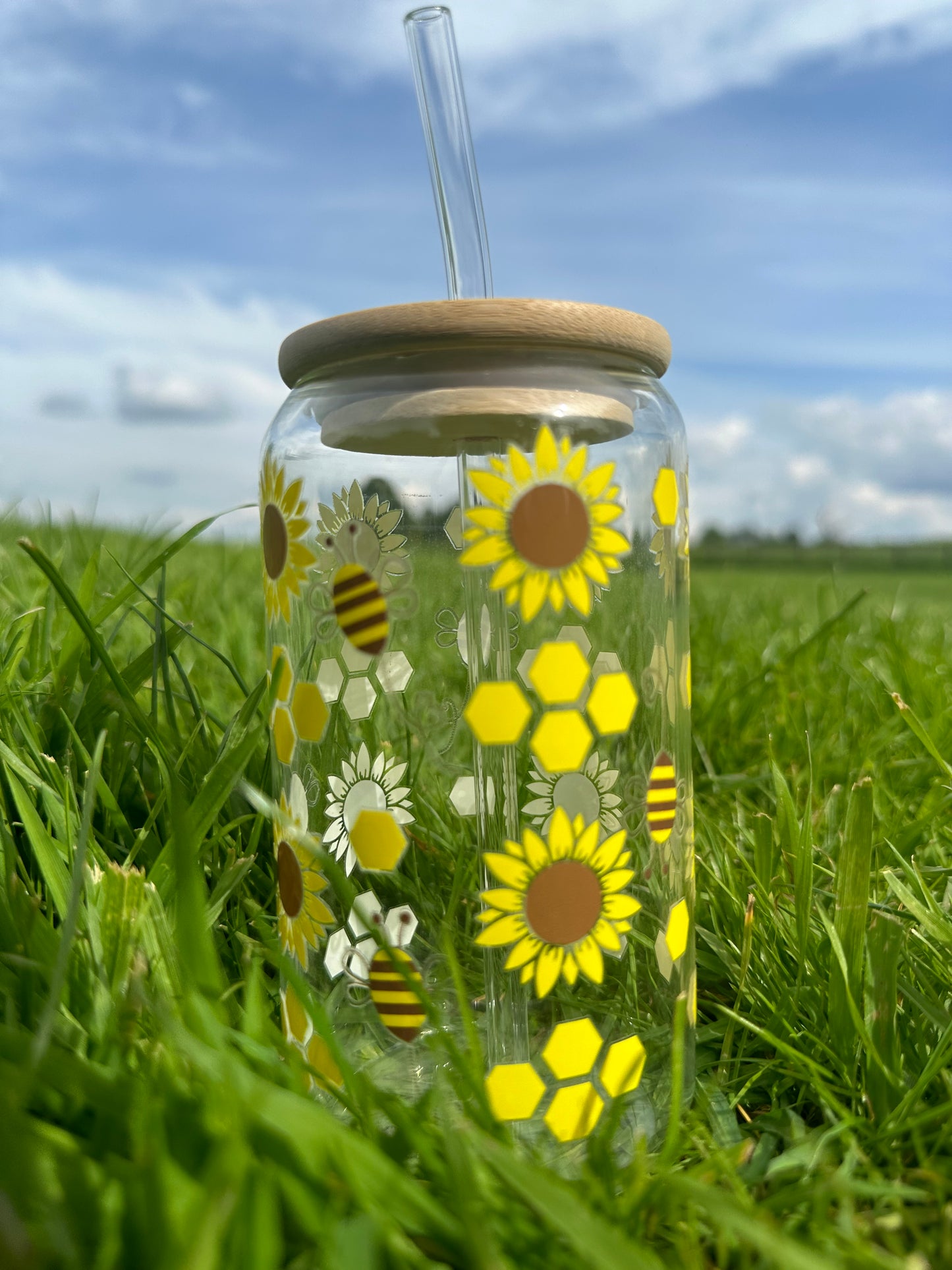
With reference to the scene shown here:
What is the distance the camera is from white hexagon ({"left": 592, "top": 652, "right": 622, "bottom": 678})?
0.75m

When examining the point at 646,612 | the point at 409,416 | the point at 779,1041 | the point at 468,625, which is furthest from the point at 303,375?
the point at 779,1041

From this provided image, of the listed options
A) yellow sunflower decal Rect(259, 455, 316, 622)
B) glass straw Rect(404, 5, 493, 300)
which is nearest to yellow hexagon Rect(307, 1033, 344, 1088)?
yellow sunflower decal Rect(259, 455, 316, 622)

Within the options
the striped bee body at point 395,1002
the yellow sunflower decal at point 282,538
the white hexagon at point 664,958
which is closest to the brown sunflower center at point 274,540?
the yellow sunflower decal at point 282,538

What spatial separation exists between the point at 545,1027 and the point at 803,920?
0.73 ft

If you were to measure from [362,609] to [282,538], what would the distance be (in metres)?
0.12

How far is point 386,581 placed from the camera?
0.71 m

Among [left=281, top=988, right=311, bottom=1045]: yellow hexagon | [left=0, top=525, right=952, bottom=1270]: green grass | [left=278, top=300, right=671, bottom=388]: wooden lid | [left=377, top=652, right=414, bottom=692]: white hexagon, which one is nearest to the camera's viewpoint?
[left=0, top=525, right=952, bottom=1270]: green grass

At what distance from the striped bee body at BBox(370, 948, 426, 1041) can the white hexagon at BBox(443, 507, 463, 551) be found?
33 centimetres

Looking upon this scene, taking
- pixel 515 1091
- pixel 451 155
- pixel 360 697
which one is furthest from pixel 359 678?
pixel 451 155

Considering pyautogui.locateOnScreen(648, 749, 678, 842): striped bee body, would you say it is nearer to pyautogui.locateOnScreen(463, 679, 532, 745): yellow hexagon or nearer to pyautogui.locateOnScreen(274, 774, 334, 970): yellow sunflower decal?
pyautogui.locateOnScreen(463, 679, 532, 745): yellow hexagon

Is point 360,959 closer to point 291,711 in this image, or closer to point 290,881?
point 290,881

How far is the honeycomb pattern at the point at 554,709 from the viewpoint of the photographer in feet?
2.18

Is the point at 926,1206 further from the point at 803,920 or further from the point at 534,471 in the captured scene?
the point at 534,471

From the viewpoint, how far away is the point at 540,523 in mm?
679
